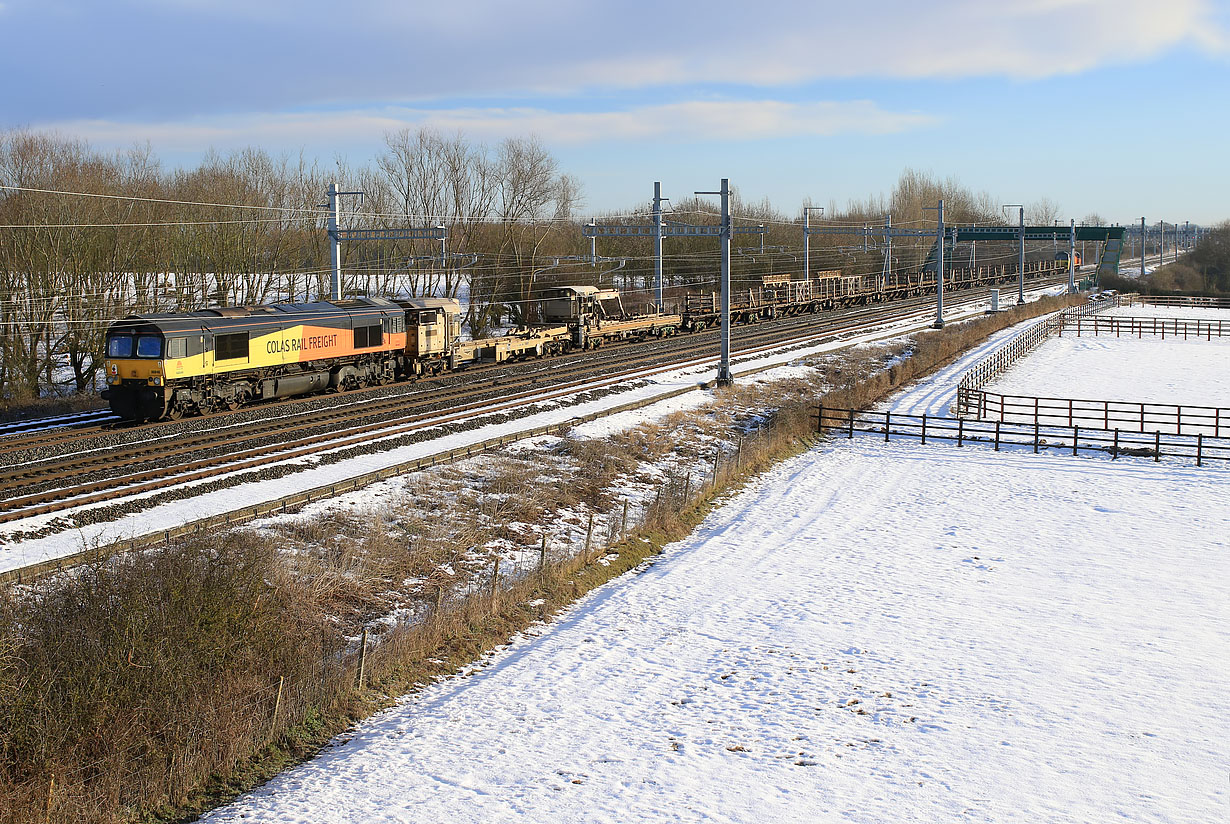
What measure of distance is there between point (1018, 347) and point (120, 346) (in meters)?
43.0

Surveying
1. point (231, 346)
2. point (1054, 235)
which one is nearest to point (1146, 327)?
point (1054, 235)

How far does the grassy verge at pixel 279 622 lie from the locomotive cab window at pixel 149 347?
367 inches

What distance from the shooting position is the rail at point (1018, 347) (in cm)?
4109

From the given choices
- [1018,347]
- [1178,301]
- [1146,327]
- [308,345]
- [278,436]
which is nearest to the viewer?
[278,436]

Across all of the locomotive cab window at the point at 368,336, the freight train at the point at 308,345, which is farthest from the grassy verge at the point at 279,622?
the locomotive cab window at the point at 368,336

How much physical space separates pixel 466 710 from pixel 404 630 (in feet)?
6.80

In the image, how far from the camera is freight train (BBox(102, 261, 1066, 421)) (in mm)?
25812

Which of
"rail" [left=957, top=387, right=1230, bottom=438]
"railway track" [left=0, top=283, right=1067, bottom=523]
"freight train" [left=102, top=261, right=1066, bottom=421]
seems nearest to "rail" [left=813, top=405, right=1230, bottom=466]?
"rail" [left=957, top=387, right=1230, bottom=438]

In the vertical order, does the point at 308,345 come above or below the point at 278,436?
above

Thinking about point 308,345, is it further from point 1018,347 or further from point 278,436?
point 1018,347

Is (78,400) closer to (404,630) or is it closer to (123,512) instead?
(123,512)

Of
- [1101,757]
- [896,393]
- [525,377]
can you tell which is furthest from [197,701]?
[896,393]

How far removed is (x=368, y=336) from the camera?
3316 centimetres

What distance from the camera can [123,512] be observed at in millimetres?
17000
